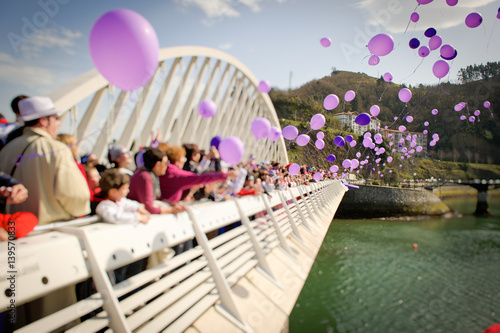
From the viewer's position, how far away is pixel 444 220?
33.5 m

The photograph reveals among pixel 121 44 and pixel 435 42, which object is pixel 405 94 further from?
pixel 121 44

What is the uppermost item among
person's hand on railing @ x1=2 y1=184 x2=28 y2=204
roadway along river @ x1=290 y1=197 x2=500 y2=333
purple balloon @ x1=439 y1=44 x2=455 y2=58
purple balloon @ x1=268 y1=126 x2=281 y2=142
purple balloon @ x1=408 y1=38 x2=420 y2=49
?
purple balloon @ x1=408 y1=38 x2=420 y2=49

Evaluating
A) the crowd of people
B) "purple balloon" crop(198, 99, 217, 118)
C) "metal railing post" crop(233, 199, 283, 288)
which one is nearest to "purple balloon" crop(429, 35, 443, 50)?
"purple balloon" crop(198, 99, 217, 118)

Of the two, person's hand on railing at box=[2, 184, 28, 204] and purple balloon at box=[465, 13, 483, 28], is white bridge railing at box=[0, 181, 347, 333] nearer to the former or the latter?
person's hand on railing at box=[2, 184, 28, 204]

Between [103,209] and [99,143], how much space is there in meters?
7.24

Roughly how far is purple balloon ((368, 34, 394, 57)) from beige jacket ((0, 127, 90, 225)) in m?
6.31

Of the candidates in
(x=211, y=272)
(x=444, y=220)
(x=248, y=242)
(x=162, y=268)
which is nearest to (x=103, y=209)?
(x=162, y=268)

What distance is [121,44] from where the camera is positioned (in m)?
2.44

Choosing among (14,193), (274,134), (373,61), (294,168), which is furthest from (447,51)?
(14,193)

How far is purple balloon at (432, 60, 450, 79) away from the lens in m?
6.93

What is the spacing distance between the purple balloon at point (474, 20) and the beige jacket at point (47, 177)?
6849 mm

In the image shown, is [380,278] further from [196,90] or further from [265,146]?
[265,146]

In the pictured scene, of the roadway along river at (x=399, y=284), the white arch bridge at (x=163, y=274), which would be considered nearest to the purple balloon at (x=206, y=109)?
the white arch bridge at (x=163, y=274)

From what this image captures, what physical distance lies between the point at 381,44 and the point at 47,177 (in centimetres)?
653
